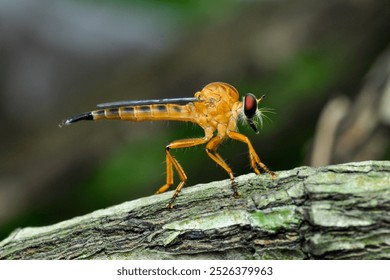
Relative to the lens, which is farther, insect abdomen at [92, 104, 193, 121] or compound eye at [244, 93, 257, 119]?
insect abdomen at [92, 104, 193, 121]

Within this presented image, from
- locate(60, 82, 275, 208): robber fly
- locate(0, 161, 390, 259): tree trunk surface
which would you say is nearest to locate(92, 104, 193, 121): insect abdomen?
locate(60, 82, 275, 208): robber fly

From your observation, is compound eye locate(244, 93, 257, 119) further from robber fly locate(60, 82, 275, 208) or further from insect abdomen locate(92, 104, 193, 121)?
insect abdomen locate(92, 104, 193, 121)

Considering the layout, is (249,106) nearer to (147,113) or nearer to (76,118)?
(147,113)

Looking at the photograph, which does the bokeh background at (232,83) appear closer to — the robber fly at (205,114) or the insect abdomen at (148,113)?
the robber fly at (205,114)

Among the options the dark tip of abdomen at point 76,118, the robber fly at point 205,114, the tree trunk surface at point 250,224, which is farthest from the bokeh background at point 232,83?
the tree trunk surface at point 250,224
